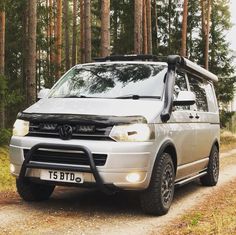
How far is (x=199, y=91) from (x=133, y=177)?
3.54m

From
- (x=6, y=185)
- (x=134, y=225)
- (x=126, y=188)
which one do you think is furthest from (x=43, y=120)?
(x=6, y=185)

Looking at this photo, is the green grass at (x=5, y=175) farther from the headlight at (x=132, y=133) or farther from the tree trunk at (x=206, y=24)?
the tree trunk at (x=206, y=24)

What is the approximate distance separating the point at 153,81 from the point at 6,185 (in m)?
3.83

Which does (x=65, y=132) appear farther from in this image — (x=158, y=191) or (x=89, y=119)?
(x=158, y=191)

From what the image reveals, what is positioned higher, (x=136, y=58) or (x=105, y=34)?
(x=105, y=34)

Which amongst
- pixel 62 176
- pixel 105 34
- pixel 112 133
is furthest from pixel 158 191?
pixel 105 34

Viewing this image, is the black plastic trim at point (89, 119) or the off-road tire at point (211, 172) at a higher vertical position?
the black plastic trim at point (89, 119)

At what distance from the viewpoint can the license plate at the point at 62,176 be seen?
6252 millimetres

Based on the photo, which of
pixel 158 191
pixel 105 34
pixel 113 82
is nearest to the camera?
pixel 158 191

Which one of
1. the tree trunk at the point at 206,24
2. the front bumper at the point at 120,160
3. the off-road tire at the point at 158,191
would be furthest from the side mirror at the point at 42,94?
the tree trunk at the point at 206,24

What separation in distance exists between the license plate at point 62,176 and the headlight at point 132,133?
69 cm

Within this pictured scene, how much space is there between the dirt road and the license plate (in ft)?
1.71

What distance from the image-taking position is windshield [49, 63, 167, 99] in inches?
284

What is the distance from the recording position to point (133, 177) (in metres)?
6.22
